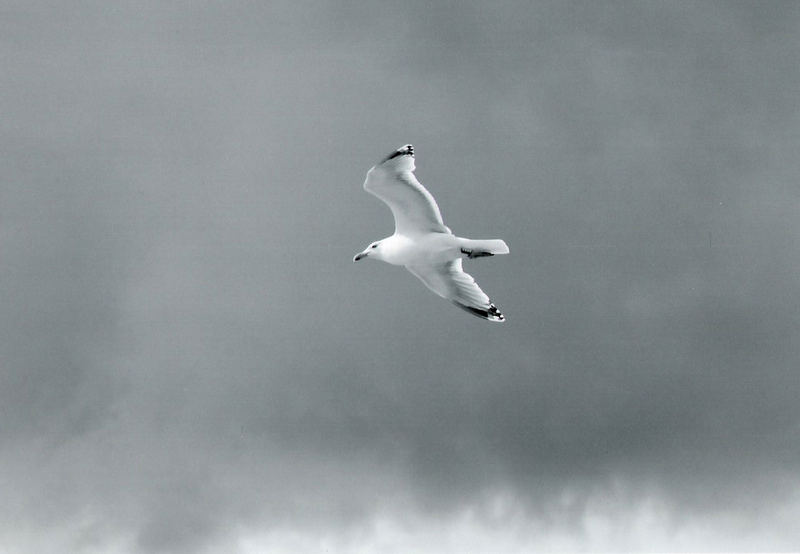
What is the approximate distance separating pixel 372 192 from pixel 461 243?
1863mm

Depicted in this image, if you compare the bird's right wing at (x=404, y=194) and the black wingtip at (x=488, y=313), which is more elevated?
the bird's right wing at (x=404, y=194)

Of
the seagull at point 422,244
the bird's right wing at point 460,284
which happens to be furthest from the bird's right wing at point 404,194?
the bird's right wing at point 460,284

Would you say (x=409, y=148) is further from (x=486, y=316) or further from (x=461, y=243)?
(x=486, y=316)

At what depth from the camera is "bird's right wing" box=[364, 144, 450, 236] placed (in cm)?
2502

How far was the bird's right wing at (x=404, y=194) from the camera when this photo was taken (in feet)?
82.1

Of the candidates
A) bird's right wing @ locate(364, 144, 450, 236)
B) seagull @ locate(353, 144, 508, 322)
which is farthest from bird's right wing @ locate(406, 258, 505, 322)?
bird's right wing @ locate(364, 144, 450, 236)

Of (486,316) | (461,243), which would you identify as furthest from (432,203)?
(486,316)

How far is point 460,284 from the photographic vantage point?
26734mm

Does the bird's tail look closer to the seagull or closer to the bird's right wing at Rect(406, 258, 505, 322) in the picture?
the seagull

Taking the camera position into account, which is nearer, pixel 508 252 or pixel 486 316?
pixel 508 252

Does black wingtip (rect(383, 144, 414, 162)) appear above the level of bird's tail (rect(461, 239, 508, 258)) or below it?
above

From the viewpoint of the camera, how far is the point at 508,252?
2492cm

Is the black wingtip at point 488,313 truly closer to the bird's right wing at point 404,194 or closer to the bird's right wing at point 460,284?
the bird's right wing at point 460,284

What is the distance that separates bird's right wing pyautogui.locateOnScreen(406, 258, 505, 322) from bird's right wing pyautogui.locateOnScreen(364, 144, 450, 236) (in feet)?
3.18
